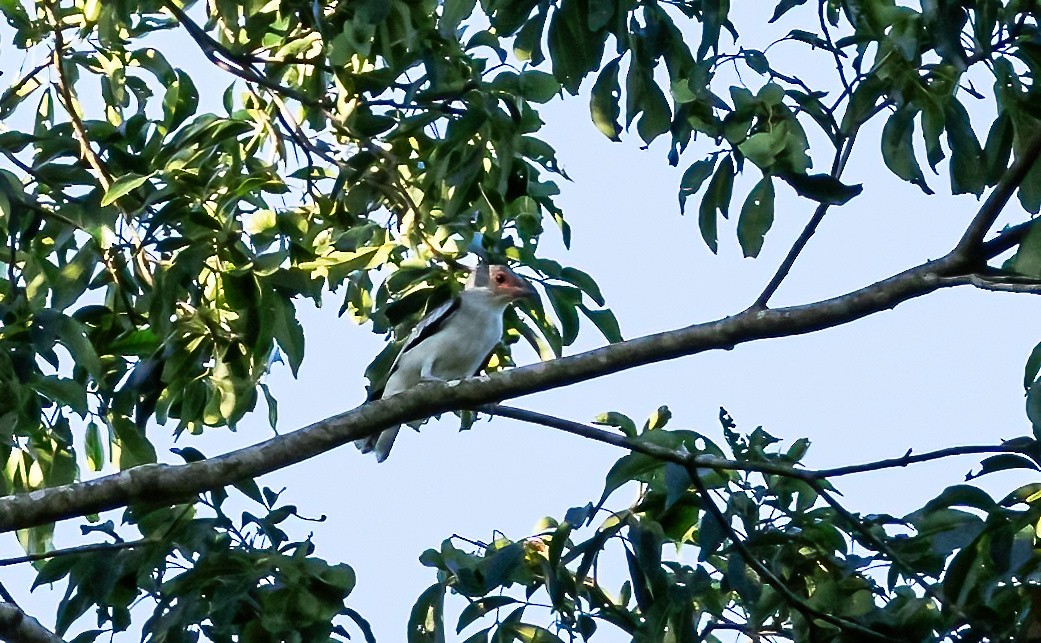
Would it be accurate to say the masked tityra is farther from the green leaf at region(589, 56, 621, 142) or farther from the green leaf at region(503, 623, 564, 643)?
the green leaf at region(503, 623, 564, 643)

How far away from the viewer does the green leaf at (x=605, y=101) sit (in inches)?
183

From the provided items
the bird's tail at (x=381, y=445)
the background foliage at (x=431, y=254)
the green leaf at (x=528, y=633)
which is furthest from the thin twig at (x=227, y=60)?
the green leaf at (x=528, y=633)

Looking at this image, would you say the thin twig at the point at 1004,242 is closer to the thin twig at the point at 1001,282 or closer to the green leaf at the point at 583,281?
the thin twig at the point at 1001,282

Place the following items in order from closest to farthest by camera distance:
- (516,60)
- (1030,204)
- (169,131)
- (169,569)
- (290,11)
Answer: (1030,204) → (169,569) → (516,60) → (169,131) → (290,11)

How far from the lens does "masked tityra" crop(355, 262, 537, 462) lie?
20.3 ft

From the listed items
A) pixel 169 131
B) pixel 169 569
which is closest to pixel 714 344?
pixel 169 569

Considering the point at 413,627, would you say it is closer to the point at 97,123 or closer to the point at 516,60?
the point at 516,60

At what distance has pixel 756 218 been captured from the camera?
3811 mm

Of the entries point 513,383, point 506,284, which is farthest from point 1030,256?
point 506,284

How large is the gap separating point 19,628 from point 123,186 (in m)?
1.66

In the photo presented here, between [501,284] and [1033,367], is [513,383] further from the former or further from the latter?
[501,284]

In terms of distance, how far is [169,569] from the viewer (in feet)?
13.3

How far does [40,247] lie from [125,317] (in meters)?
0.40

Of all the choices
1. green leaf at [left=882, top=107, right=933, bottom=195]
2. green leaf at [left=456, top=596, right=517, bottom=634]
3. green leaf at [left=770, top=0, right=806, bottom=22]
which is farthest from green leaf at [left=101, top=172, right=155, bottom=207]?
green leaf at [left=882, top=107, right=933, bottom=195]
